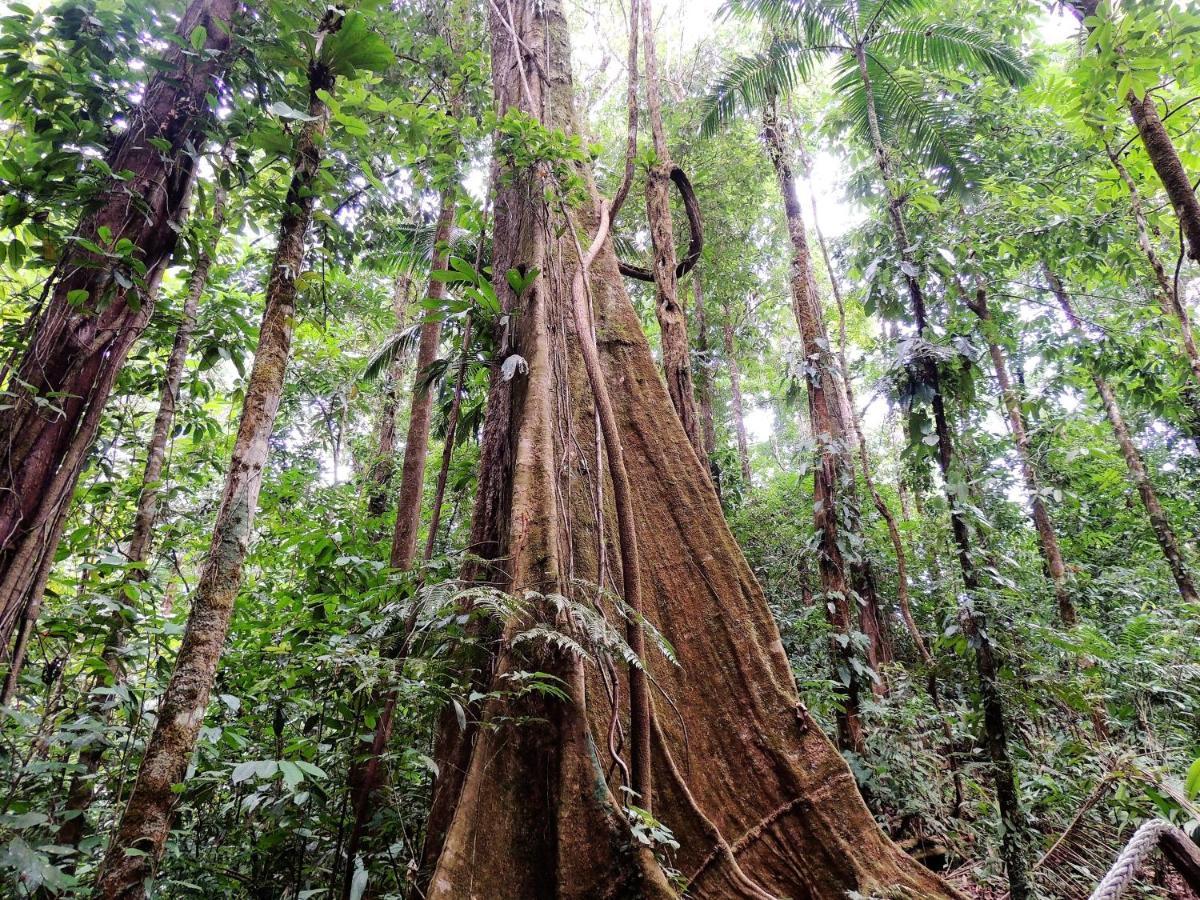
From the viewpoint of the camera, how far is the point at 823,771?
2.62 m

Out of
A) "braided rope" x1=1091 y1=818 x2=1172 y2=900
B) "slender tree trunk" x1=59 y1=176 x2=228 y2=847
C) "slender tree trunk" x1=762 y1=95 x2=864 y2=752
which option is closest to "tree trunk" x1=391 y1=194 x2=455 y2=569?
"slender tree trunk" x1=59 y1=176 x2=228 y2=847

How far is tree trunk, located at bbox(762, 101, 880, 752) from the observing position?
4422mm

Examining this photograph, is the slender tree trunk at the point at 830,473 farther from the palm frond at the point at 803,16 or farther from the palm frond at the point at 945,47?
the palm frond at the point at 945,47

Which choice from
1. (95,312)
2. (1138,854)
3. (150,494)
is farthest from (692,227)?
(1138,854)

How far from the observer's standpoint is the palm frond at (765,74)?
7250mm

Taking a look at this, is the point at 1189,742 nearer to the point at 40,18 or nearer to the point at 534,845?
the point at 534,845

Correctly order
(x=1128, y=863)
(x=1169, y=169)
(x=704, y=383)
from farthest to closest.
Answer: (x=704, y=383), (x=1169, y=169), (x=1128, y=863)

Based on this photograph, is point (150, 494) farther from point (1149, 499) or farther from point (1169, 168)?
point (1149, 499)

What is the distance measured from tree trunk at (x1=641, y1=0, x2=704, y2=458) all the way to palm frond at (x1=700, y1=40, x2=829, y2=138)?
3.38m

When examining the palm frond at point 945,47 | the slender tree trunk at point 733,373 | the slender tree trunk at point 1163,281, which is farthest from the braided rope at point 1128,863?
the slender tree trunk at point 733,373

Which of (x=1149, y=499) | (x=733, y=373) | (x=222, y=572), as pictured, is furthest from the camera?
(x=733, y=373)

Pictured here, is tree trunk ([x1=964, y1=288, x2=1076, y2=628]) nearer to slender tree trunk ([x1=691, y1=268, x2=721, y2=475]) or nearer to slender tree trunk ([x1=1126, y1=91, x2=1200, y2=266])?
slender tree trunk ([x1=691, y1=268, x2=721, y2=475])

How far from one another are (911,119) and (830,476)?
195 inches

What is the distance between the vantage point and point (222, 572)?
2234 millimetres
